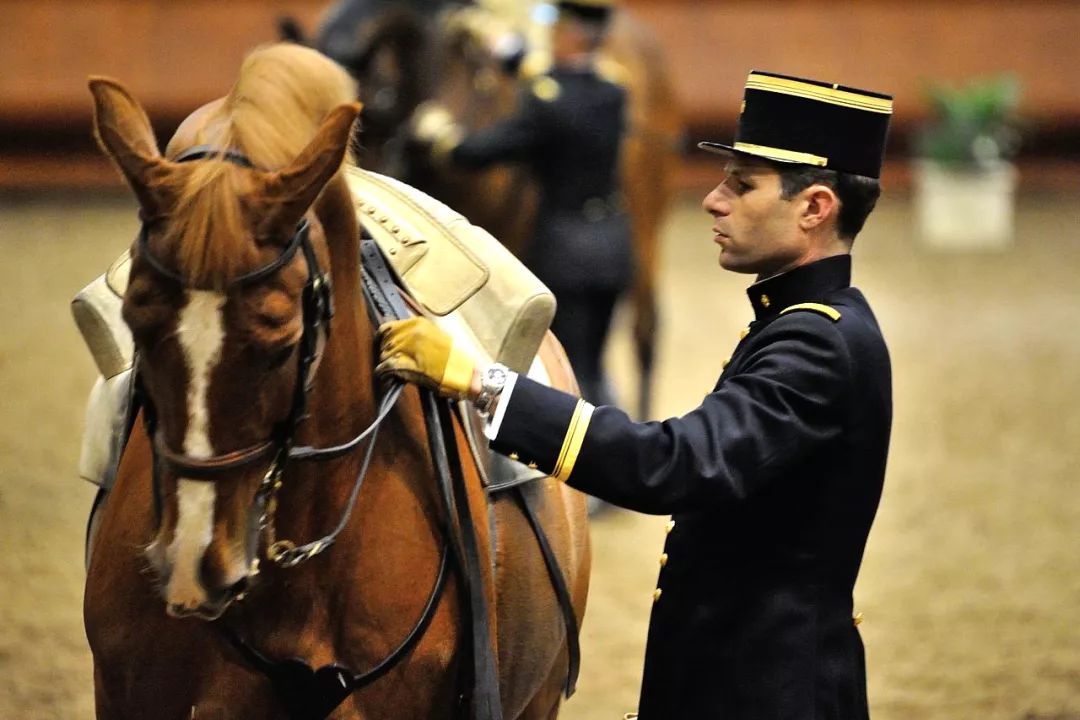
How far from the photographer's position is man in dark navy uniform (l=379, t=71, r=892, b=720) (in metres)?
2.30

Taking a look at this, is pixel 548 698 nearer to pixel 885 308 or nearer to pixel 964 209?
pixel 885 308

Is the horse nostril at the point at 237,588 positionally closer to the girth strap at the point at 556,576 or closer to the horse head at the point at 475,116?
the girth strap at the point at 556,576

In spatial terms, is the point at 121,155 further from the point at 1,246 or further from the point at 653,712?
the point at 1,246

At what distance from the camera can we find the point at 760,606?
248 cm

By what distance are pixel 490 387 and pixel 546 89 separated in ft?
17.2

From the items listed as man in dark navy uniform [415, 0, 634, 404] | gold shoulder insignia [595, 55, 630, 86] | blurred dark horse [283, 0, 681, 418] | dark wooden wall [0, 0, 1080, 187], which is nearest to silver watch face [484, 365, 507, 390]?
man in dark navy uniform [415, 0, 634, 404]

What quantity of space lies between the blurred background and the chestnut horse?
2323mm

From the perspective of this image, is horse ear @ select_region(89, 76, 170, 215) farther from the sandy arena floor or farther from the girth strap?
the sandy arena floor

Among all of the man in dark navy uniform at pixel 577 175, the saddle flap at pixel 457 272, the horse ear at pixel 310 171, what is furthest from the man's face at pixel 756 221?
the man in dark navy uniform at pixel 577 175

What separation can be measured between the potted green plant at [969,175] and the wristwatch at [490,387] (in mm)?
13341

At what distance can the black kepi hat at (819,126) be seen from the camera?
8.14 ft

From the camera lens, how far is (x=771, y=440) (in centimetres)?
233

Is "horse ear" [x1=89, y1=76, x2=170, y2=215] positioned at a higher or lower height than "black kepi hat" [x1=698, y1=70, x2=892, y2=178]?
lower

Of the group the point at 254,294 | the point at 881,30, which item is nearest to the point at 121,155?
the point at 254,294
